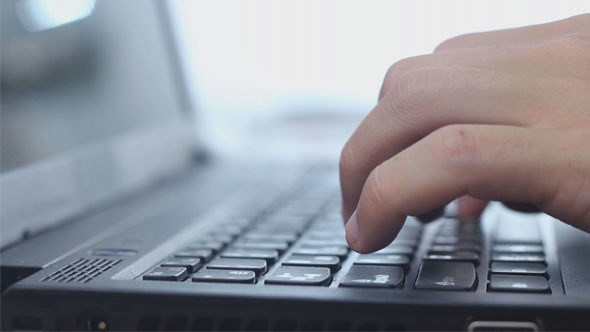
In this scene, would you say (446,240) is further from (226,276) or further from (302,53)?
(302,53)

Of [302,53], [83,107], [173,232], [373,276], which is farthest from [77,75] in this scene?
[302,53]

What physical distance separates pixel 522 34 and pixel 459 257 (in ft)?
0.67

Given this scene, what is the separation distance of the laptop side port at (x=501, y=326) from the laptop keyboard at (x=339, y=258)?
0.04 metres

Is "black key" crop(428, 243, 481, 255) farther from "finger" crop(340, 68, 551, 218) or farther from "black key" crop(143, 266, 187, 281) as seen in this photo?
"black key" crop(143, 266, 187, 281)

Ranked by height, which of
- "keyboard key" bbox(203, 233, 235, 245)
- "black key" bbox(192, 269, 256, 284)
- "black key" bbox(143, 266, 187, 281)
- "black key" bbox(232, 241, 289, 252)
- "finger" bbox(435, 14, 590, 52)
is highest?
"finger" bbox(435, 14, 590, 52)

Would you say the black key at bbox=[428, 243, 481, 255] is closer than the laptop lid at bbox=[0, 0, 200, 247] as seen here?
Yes

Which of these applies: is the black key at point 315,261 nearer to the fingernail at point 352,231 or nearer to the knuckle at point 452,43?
the fingernail at point 352,231

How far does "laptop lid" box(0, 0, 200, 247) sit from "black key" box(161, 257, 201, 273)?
6.8 inches

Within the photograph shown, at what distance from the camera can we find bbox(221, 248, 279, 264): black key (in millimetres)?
491

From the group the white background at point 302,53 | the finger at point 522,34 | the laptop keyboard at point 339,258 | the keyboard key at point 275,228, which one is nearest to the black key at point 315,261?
the laptop keyboard at point 339,258

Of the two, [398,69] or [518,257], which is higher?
[398,69]

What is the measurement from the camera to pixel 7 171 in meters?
0.60

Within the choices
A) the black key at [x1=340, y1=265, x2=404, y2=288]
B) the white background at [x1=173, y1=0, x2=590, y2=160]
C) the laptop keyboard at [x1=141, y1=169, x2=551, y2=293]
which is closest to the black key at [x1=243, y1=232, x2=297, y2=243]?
the laptop keyboard at [x1=141, y1=169, x2=551, y2=293]

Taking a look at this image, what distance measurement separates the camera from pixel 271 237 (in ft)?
1.87
